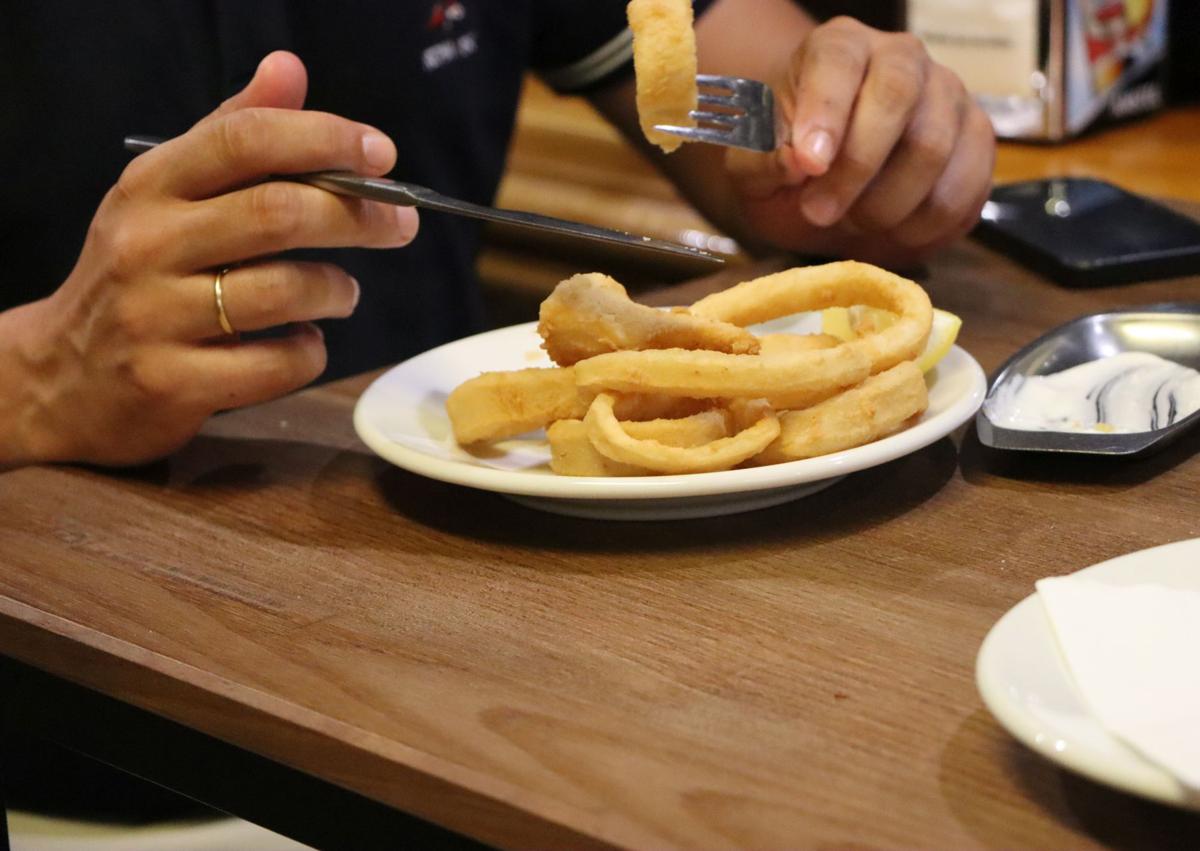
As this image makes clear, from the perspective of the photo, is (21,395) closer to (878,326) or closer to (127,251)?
(127,251)

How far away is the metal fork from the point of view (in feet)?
3.89

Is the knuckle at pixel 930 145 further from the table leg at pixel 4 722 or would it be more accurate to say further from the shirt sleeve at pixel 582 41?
the table leg at pixel 4 722

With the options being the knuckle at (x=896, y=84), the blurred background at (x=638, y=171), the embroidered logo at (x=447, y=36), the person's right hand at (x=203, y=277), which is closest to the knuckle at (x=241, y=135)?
the person's right hand at (x=203, y=277)

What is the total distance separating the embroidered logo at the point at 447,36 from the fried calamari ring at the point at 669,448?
1029mm

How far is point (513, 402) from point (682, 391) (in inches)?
5.1

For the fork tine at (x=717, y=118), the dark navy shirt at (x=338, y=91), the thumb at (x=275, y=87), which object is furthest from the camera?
the dark navy shirt at (x=338, y=91)

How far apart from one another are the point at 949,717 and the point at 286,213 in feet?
1.87

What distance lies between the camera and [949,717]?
66cm

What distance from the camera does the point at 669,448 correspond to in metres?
0.85

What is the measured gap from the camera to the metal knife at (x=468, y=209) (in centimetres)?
89

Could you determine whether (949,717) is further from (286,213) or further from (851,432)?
(286,213)

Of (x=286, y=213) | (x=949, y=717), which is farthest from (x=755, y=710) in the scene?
(x=286, y=213)

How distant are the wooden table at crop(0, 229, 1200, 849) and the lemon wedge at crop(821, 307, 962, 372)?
2.8 inches

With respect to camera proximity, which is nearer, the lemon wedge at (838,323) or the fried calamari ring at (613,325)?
the fried calamari ring at (613,325)
